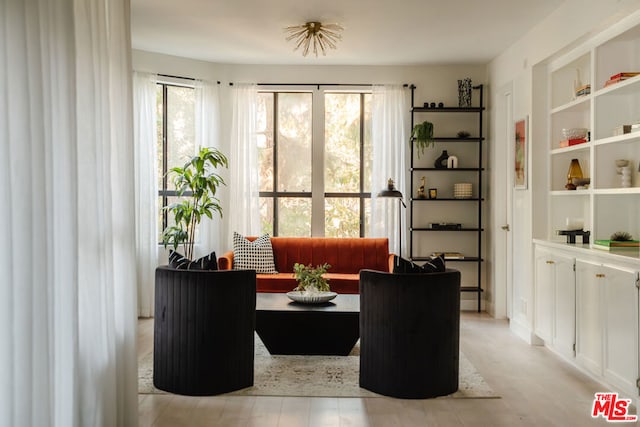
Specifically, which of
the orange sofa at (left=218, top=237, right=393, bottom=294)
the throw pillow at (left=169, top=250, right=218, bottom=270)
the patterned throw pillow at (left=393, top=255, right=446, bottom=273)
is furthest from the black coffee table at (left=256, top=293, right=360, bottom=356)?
the orange sofa at (left=218, top=237, right=393, bottom=294)

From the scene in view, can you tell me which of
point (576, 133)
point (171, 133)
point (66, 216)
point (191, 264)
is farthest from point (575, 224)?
point (171, 133)

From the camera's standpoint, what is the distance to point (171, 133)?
6.74 meters

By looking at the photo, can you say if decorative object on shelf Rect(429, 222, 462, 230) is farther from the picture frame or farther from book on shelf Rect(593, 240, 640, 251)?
book on shelf Rect(593, 240, 640, 251)

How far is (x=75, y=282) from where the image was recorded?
90.8 inches

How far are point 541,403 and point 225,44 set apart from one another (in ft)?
14.9

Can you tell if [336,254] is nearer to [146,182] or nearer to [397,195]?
[397,195]

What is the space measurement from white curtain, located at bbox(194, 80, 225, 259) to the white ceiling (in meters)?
0.39

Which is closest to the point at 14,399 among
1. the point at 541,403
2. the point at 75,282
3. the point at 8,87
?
the point at 75,282

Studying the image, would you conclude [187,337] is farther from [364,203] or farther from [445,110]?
[445,110]

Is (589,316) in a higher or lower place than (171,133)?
lower

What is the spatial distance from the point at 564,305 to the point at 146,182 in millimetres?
→ 4345

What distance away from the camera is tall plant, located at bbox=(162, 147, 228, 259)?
626cm

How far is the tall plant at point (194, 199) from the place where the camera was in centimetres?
626

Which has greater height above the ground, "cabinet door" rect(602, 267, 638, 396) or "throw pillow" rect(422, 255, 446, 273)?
"throw pillow" rect(422, 255, 446, 273)
